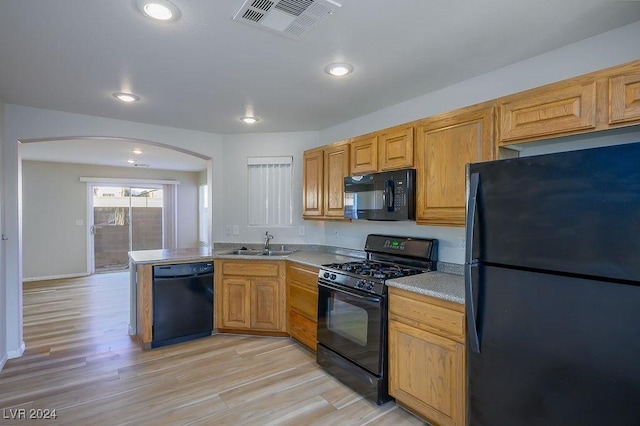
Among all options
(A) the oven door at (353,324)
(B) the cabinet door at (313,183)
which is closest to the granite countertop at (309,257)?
(A) the oven door at (353,324)

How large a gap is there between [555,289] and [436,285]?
0.82 m

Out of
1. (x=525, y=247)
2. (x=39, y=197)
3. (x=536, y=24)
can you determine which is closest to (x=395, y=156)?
(x=536, y=24)

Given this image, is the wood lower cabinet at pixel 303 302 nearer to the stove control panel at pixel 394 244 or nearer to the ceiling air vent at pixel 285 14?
the stove control panel at pixel 394 244

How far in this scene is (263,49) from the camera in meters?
2.05

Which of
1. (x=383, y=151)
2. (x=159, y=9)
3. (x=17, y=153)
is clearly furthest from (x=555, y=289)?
(x=17, y=153)

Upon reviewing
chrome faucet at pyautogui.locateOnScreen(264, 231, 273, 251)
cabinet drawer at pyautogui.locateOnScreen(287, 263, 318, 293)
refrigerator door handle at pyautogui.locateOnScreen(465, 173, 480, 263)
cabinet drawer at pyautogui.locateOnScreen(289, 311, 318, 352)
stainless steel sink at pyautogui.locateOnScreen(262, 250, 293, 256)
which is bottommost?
cabinet drawer at pyautogui.locateOnScreen(289, 311, 318, 352)

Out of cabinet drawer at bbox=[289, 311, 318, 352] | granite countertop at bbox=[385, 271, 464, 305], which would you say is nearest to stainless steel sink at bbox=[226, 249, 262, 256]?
cabinet drawer at bbox=[289, 311, 318, 352]

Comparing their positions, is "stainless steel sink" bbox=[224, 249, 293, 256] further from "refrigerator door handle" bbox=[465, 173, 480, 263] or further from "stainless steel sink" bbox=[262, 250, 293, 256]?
"refrigerator door handle" bbox=[465, 173, 480, 263]

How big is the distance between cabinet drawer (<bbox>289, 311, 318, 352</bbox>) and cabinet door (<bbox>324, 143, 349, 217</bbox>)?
1105mm

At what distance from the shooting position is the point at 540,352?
144 centimetres

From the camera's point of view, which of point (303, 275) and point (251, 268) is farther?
point (251, 268)

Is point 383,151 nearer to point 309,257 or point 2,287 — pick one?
point 309,257

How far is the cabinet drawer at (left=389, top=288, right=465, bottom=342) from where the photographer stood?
1.91 m

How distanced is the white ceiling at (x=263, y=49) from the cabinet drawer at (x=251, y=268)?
1.65m
